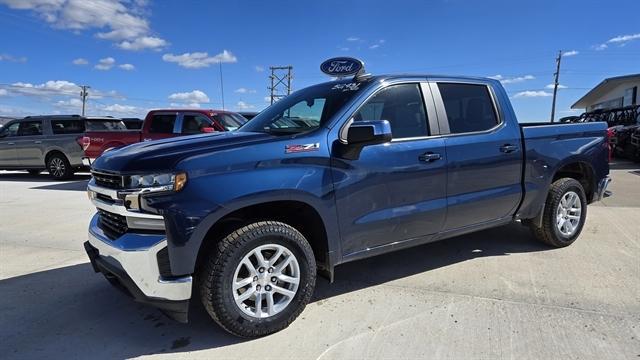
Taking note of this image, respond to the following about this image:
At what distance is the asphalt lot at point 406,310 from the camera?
10.3 ft

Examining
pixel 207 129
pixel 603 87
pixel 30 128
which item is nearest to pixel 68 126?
pixel 30 128

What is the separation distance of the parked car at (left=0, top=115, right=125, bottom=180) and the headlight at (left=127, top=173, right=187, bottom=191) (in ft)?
37.0

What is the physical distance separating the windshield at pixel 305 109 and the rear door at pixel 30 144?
11.6m

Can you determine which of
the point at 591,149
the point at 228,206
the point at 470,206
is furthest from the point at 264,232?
Answer: the point at 591,149

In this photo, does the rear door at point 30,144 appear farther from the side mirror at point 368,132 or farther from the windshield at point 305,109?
the side mirror at point 368,132

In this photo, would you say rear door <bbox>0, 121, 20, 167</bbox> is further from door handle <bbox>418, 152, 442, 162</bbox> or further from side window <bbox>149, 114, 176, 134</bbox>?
door handle <bbox>418, 152, 442, 162</bbox>

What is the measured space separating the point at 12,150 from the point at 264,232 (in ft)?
44.8

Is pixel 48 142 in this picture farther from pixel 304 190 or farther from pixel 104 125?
pixel 304 190

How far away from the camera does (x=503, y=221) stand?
15.6 ft

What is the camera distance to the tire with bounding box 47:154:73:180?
13.2 meters

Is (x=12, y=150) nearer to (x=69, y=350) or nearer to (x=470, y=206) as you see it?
(x=69, y=350)

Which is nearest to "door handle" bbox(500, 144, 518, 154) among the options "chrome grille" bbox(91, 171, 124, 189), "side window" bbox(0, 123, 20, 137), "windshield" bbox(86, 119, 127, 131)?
"chrome grille" bbox(91, 171, 124, 189)

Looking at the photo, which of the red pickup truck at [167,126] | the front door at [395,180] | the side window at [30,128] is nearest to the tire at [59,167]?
the side window at [30,128]

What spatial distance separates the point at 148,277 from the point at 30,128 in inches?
520
